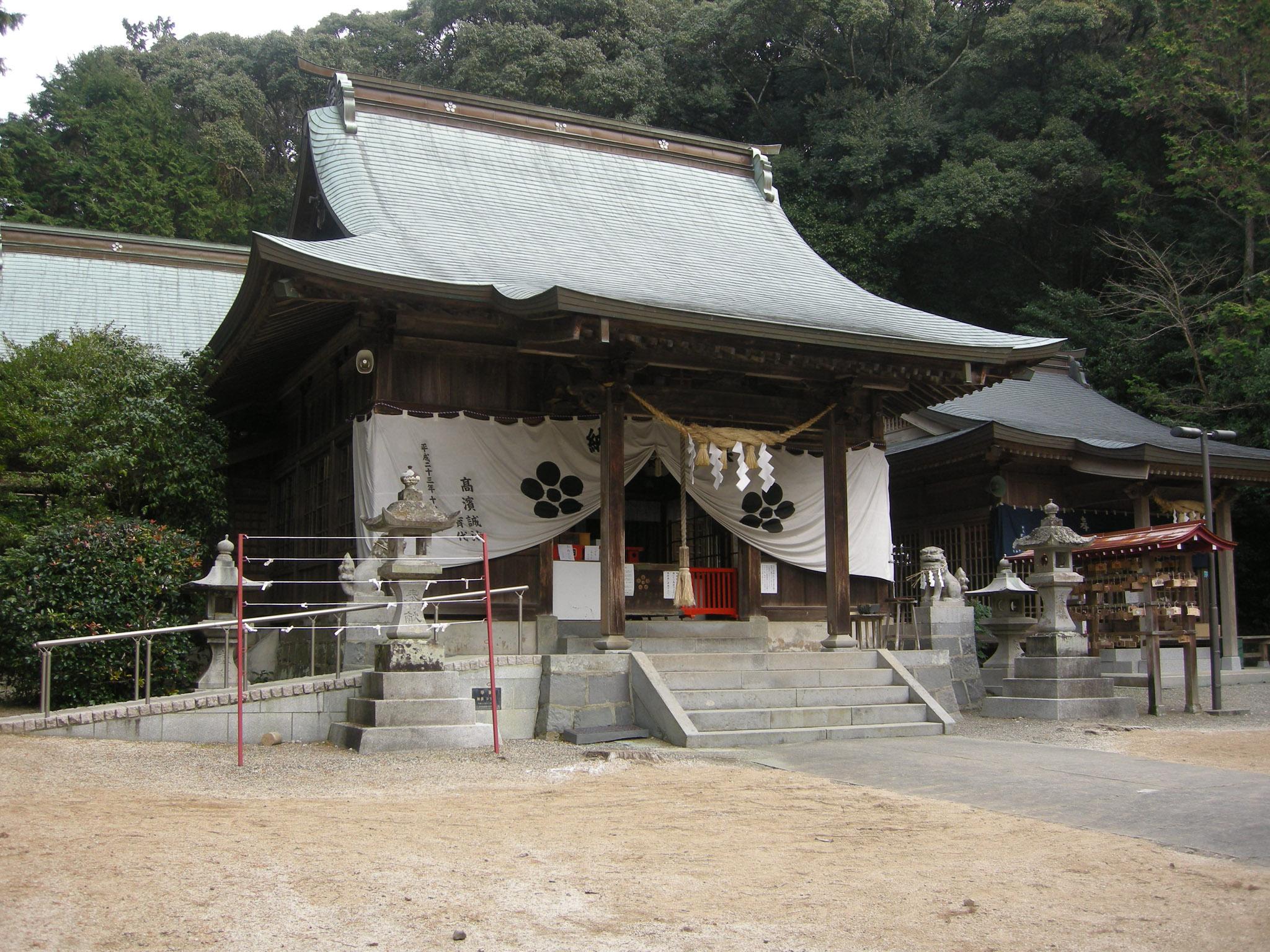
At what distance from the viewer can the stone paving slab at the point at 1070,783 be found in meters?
6.03

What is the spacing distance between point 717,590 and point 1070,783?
21.5 feet

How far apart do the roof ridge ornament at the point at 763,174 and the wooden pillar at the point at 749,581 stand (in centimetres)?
626

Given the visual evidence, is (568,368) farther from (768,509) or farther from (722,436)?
(768,509)

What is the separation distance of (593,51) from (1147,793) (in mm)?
29443

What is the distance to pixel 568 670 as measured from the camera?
10.2 m

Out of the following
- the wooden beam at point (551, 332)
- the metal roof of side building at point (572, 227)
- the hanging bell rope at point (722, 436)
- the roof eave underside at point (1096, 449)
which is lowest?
the hanging bell rope at point (722, 436)

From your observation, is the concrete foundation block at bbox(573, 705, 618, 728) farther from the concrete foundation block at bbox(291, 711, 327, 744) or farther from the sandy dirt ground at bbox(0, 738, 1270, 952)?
the sandy dirt ground at bbox(0, 738, 1270, 952)

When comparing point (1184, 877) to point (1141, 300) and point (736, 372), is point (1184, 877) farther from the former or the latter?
point (1141, 300)

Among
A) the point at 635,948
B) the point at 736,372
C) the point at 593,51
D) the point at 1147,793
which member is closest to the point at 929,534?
the point at 736,372

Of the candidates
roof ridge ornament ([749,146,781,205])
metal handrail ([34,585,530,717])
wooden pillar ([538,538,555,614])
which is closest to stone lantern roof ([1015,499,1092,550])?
wooden pillar ([538,538,555,614])

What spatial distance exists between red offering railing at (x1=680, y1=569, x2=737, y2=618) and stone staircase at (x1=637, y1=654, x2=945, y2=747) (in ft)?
6.10

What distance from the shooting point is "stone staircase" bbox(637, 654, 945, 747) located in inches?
390

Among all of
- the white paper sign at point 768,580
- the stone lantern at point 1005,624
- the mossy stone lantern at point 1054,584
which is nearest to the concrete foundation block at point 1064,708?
the mossy stone lantern at point 1054,584

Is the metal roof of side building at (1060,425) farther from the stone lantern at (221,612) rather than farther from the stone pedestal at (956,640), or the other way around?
the stone lantern at (221,612)
